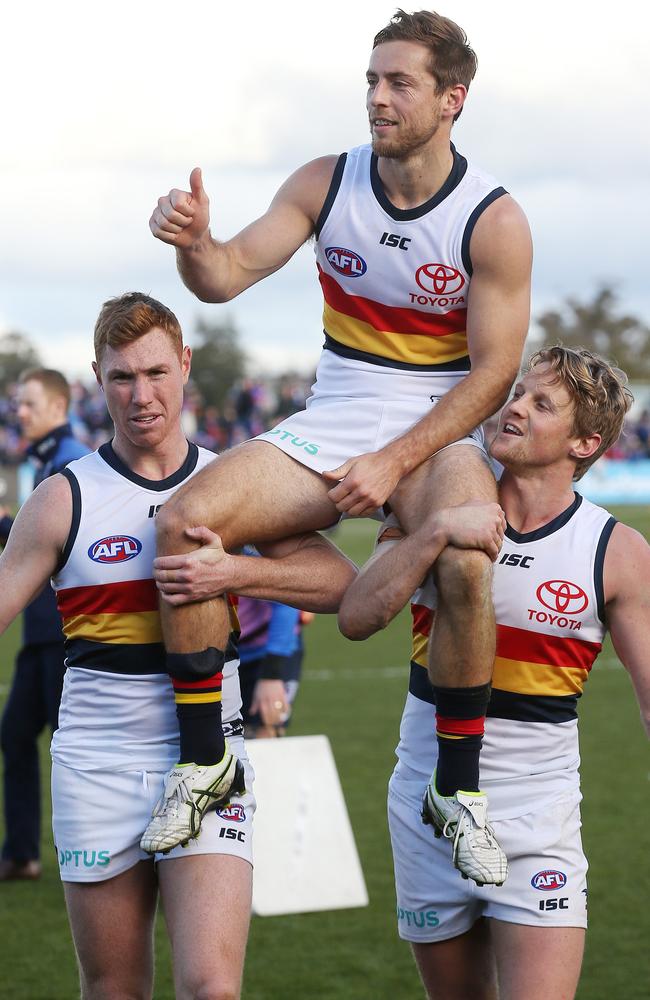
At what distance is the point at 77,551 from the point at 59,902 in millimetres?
3814

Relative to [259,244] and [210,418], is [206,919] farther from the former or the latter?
[210,418]

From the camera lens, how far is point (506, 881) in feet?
13.0

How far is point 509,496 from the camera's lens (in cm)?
416

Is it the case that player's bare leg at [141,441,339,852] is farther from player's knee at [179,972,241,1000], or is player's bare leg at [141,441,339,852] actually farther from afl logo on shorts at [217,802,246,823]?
player's knee at [179,972,241,1000]

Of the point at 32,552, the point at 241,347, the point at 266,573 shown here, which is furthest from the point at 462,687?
the point at 241,347

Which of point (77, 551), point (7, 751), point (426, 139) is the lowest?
point (7, 751)

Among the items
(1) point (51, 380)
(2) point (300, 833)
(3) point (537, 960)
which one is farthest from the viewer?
(1) point (51, 380)

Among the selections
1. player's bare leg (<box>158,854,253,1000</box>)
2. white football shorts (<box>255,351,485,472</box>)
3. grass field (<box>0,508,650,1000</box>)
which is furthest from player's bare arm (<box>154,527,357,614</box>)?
grass field (<box>0,508,650,1000</box>)

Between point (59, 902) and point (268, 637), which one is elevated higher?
point (268, 637)

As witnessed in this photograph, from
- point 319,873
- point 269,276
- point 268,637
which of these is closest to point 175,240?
point 269,276

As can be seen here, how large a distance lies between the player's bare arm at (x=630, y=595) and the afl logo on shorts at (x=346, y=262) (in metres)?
1.09

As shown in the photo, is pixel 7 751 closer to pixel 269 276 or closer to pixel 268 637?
pixel 268 637

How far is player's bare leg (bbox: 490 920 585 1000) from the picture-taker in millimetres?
3795

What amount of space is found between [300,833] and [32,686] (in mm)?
1736
